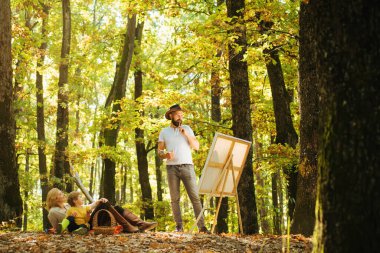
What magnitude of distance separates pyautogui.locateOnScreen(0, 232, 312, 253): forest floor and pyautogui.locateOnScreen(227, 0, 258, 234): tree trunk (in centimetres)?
383

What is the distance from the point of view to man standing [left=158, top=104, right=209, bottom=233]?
28.4ft

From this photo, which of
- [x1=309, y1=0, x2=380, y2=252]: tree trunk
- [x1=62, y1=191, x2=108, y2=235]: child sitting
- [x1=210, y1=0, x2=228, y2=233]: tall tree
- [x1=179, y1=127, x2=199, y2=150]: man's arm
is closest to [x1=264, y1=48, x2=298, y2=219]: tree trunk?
[x1=210, y1=0, x2=228, y2=233]: tall tree

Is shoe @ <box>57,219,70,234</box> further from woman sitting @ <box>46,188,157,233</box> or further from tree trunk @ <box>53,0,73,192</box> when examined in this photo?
tree trunk @ <box>53,0,73,192</box>

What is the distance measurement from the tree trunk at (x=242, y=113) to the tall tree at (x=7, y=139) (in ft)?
16.0

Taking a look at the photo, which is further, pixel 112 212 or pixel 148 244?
pixel 112 212

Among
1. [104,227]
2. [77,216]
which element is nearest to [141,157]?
[77,216]

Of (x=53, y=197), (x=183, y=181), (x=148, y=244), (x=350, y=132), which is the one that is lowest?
(x=148, y=244)

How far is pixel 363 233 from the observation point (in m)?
2.98

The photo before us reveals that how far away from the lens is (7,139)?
1067 centimetres

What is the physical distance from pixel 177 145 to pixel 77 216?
2062mm

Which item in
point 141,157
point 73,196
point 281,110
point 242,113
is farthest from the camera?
point 141,157

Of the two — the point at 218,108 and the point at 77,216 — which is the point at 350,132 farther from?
the point at 218,108

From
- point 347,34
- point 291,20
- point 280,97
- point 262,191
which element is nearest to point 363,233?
point 347,34

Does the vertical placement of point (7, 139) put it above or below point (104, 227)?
above
